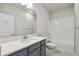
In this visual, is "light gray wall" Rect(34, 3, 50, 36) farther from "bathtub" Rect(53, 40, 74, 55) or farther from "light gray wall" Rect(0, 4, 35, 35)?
"bathtub" Rect(53, 40, 74, 55)

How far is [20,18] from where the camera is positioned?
1.64 m

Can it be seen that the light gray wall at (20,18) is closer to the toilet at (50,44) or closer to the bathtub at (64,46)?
the toilet at (50,44)

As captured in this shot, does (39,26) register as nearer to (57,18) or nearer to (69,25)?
(57,18)

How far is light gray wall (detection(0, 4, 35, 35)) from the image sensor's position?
134cm

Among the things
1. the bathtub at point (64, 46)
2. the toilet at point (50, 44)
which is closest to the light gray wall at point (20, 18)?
the toilet at point (50, 44)

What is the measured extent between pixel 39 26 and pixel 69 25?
95 centimetres

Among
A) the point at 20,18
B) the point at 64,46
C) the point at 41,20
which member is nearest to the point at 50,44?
the point at 64,46

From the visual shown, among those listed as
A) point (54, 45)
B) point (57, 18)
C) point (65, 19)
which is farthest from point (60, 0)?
point (54, 45)

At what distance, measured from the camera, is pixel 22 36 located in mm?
1707

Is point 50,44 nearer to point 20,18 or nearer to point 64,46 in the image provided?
point 64,46

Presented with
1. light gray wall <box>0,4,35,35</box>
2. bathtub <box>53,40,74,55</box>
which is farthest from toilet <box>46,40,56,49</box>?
light gray wall <box>0,4,35,35</box>

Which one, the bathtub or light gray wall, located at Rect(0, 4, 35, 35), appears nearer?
light gray wall, located at Rect(0, 4, 35, 35)

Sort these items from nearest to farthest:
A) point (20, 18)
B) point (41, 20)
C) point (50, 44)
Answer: point (20, 18), point (50, 44), point (41, 20)

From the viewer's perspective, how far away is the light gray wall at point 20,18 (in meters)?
1.34
